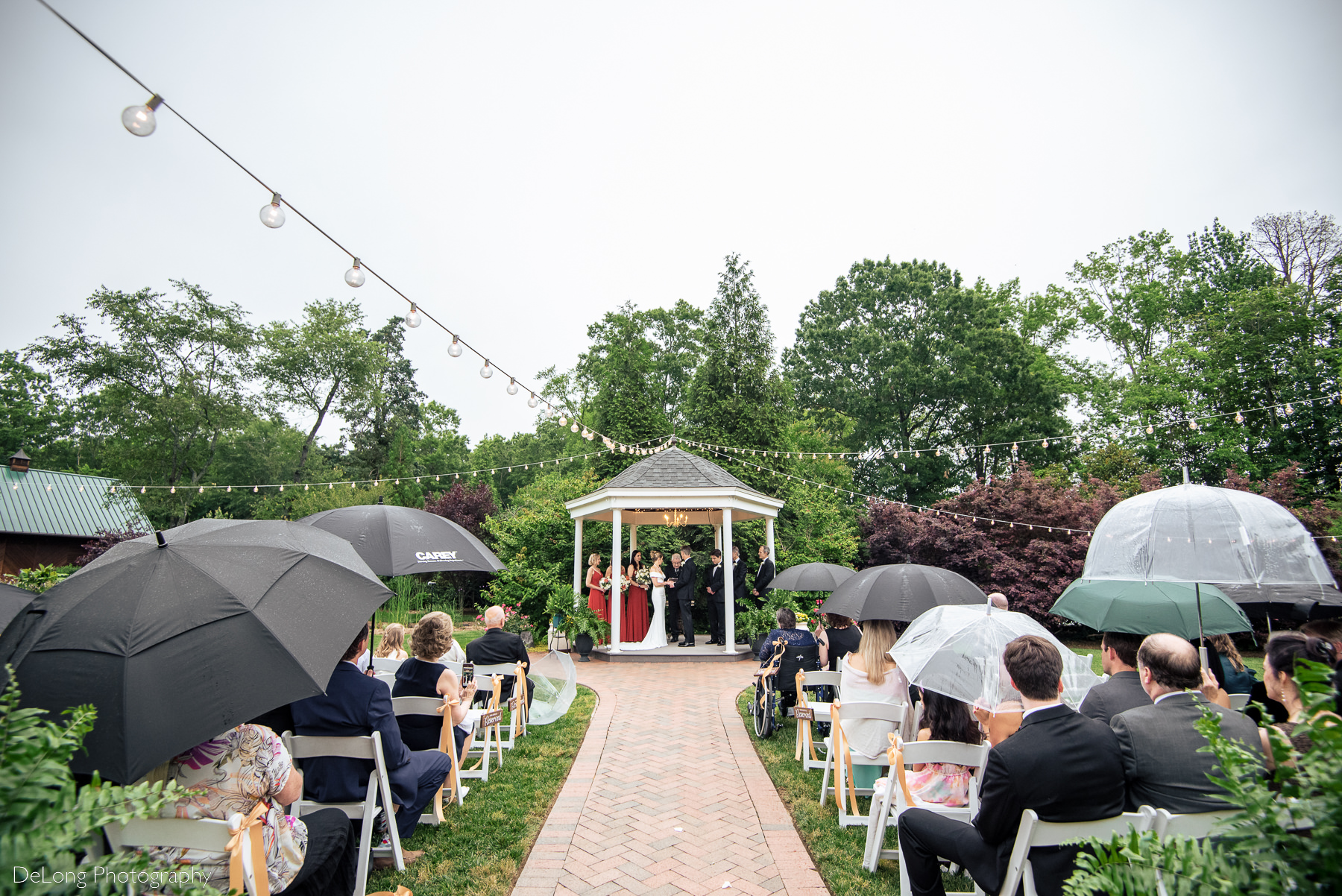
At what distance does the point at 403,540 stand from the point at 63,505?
93.0 feet

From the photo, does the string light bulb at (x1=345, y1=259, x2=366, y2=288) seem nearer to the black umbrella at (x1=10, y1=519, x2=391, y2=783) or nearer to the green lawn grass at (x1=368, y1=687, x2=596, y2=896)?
the black umbrella at (x1=10, y1=519, x2=391, y2=783)

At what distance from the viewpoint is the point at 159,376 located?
2753 cm

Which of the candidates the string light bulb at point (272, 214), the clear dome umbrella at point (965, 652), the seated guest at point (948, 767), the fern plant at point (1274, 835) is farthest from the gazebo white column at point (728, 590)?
the fern plant at point (1274, 835)

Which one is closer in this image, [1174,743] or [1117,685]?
[1174,743]

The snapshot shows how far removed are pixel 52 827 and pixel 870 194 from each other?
976 inches

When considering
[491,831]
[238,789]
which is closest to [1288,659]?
[491,831]

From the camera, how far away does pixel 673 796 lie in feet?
16.9

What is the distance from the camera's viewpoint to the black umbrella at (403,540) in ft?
18.5

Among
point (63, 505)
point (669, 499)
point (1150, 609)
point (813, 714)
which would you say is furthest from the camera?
point (63, 505)

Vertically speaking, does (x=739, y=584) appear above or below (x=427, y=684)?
above

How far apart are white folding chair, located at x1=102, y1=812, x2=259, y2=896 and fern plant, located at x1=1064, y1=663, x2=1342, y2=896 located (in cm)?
268

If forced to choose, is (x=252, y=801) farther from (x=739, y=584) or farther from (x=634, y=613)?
(x=739, y=584)

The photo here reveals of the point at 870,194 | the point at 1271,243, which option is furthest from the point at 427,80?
the point at 1271,243

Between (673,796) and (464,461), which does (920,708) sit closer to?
(673,796)
